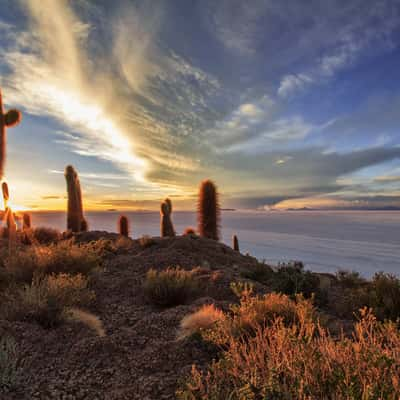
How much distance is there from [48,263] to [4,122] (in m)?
7.69

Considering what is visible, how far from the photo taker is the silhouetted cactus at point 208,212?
1603 cm

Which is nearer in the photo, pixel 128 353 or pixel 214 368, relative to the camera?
pixel 214 368

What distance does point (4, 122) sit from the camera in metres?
11.5

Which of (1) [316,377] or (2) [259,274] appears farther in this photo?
(2) [259,274]

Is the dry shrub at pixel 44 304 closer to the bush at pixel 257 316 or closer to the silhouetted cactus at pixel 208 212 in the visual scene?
the bush at pixel 257 316

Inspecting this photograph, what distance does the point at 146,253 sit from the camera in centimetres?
1110

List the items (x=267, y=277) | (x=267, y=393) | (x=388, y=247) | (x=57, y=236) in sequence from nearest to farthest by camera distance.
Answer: (x=267, y=393) < (x=267, y=277) < (x=57, y=236) < (x=388, y=247)

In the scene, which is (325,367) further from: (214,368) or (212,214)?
(212,214)

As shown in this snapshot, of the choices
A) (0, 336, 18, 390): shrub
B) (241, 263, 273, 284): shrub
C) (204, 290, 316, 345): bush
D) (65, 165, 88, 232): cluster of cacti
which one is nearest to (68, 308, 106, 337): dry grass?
(0, 336, 18, 390): shrub

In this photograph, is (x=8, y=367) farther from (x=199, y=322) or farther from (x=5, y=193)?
(x=5, y=193)

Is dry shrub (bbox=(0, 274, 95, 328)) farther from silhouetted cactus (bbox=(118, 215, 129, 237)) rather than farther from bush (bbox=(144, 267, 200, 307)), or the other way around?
silhouetted cactus (bbox=(118, 215, 129, 237))

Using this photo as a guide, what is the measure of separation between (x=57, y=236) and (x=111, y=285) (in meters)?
9.66

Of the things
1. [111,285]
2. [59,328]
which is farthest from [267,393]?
[111,285]

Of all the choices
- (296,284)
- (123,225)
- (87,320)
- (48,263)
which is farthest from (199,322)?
(123,225)
